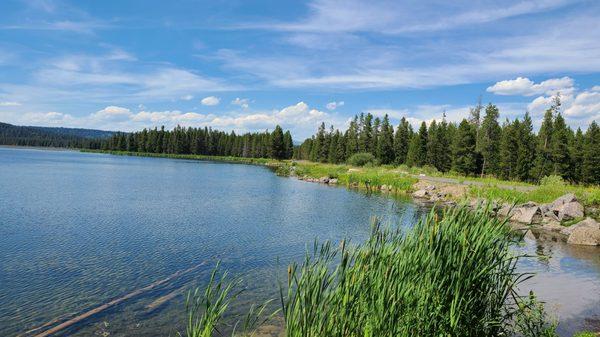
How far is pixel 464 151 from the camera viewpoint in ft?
199

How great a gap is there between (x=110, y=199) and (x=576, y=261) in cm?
2958

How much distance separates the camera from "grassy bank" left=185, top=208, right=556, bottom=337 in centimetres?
593

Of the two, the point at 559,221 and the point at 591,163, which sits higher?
the point at 591,163

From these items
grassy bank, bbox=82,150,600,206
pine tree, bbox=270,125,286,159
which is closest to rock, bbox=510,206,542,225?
grassy bank, bbox=82,150,600,206

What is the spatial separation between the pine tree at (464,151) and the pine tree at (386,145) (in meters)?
21.7

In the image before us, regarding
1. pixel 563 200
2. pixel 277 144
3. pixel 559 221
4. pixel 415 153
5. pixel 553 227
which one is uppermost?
pixel 277 144

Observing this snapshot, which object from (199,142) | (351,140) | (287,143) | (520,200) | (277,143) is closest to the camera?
(520,200)

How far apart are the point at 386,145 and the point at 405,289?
3114 inches

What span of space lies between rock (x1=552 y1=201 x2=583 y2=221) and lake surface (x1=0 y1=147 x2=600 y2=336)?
7063 mm

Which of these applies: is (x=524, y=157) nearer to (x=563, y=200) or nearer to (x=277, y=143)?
(x=563, y=200)

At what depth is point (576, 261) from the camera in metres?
17.7

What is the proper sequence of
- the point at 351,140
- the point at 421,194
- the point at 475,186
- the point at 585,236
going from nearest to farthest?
1. the point at 585,236
2. the point at 475,186
3. the point at 421,194
4. the point at 351,140

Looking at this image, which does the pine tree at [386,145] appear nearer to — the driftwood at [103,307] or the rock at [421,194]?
the rock at [421,194]

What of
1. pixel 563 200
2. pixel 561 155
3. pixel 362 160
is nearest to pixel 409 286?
pixel 563 200
